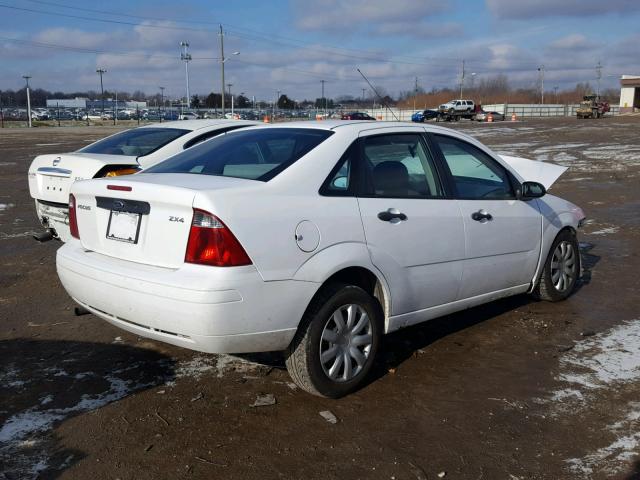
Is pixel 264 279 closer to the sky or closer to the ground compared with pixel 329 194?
closer to the ground

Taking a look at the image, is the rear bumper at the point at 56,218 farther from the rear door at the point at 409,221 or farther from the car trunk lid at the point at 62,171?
the rear door at the point at 409,221

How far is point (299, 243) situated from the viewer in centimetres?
375

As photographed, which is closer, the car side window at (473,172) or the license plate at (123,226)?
the license plate at (123,226)

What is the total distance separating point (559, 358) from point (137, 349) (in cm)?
314

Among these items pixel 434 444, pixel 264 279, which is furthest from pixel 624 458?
pixel 264 279

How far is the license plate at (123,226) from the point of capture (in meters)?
3.90

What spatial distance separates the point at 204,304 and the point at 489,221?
2543 millimetres

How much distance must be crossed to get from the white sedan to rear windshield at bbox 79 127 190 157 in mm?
3423

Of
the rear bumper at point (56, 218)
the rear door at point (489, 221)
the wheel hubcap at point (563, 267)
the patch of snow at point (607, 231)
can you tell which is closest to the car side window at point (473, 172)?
the rear door at point (489, 221)

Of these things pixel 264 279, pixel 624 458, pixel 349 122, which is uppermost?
pixel 349 122

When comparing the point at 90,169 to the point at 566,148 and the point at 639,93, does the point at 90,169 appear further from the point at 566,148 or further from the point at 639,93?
the point at 639,93

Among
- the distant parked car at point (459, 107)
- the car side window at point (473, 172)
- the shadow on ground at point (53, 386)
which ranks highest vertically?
the distant parked car at point (459, 107)

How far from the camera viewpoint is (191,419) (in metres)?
3.80

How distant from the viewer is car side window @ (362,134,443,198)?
14.4 feet
